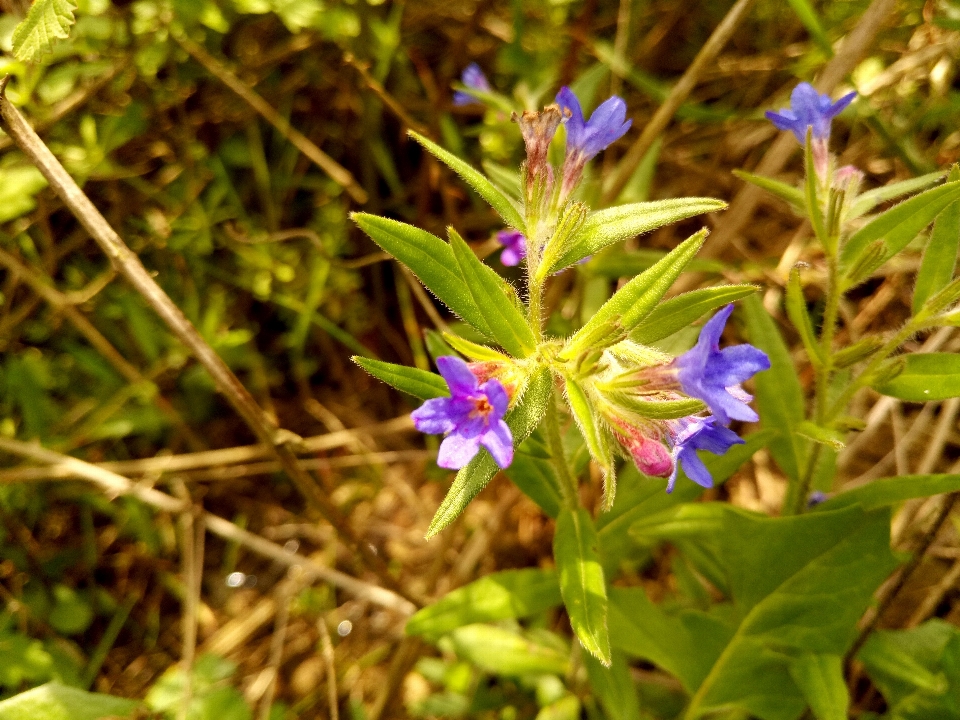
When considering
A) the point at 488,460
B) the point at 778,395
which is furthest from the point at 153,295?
the point at 778,395

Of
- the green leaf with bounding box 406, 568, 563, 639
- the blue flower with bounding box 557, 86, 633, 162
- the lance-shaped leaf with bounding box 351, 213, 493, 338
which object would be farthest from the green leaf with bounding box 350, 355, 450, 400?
the green leaf with bounding box 406, 568, 563, 639

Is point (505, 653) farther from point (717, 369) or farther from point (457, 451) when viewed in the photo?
point (717, 369)

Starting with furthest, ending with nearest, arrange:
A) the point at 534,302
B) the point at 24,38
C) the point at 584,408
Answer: the point at 24,38, the point at 534,302, the point at 584,408

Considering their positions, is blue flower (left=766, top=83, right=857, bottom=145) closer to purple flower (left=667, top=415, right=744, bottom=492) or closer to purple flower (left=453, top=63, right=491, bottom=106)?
purple flower (left=667, top=415, right=744, bottom=492)

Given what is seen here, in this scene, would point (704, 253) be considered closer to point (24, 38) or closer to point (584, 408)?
point (584, 408)

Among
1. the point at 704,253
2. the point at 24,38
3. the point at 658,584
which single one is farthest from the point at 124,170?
the point at 658,584

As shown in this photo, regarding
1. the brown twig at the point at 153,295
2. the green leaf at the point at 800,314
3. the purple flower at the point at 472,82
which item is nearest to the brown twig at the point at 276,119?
the purple flower at the point at 472,82

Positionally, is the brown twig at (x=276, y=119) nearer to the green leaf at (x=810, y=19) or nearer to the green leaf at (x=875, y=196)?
the green leaf at (x=810, y=19)
